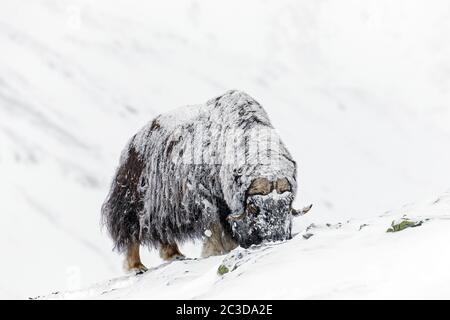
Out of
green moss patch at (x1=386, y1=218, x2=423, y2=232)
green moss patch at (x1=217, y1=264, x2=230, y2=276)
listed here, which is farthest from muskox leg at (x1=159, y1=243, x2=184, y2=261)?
green moss patch at (x1=386, y1=218, x2=423, y2=232)

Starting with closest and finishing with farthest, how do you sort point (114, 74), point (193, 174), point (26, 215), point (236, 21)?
point (193, 174) < point (26, 215) < point (114, 74) < point (236, 21)

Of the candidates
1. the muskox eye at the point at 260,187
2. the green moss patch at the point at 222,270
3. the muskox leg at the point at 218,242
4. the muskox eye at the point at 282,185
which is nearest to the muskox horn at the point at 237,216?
the muskox eye at the point at 260,187

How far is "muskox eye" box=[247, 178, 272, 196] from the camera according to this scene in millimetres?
5293

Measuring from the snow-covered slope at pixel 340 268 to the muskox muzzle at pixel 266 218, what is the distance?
357mm

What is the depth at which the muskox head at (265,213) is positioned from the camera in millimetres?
5164

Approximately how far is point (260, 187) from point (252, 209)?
174 mm

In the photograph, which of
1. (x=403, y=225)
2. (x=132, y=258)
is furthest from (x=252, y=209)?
(x=132, y=258)

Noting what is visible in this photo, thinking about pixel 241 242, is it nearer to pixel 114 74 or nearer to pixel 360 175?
pixel 360 175

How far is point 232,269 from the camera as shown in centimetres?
405

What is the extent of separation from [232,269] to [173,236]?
2372 millimetres

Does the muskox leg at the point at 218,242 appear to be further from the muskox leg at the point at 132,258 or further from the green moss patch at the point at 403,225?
the green moss patch at the point at 403,225

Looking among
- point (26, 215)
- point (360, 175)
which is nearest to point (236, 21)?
point (360, 175)

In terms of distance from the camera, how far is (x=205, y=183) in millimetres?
6004

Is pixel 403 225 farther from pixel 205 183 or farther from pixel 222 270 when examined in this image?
pixel 205 183
